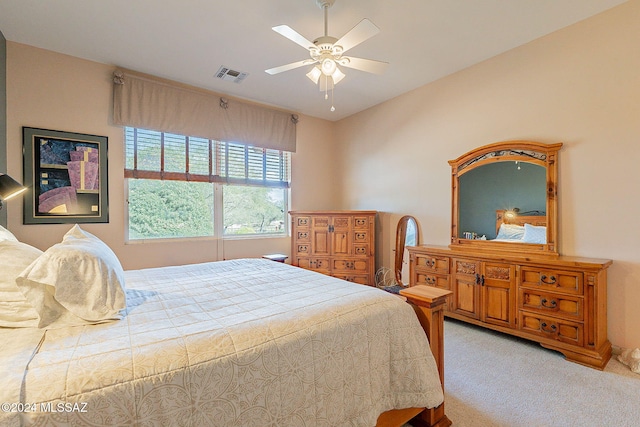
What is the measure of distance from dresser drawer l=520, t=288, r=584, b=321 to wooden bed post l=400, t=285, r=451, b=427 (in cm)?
147

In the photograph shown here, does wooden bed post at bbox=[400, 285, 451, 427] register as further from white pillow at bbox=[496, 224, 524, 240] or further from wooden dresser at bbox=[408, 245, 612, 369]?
white pillow at bbox=[496, 224, 524, 240]

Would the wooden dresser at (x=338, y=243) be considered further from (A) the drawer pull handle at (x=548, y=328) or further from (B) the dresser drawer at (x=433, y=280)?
(A) the drawer pull handle at (x=548, y=328)

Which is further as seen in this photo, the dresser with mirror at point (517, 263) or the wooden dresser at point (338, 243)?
the wooden dresser at point (338, 243)

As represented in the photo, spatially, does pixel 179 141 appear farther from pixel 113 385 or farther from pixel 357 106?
pixel 113 385

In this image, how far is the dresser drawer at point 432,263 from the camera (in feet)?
10.3

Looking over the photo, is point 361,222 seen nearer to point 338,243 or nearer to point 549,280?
point 338,243

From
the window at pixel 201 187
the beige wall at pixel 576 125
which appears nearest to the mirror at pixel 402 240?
the beige wall at pixel 576 125

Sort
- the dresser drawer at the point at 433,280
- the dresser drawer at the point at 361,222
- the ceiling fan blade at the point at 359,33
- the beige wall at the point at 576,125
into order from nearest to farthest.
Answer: the ceiling fan blade at the point at 359,33, the beige wall at the point at 576,125, the dresser drawer at the point at 433,280, the dresser drawer at the point at 361,222

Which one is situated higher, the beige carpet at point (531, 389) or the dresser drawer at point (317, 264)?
the dresser drawer at point (317, 264)

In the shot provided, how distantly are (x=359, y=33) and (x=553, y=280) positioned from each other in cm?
257

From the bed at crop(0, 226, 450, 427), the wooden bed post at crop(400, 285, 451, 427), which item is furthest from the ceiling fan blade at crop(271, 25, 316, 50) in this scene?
the wooden bed post at crop(400, 285, 451, 427)

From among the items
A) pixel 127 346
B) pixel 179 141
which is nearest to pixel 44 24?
pixel 179 141

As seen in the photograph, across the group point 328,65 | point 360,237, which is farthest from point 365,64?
point 360,237

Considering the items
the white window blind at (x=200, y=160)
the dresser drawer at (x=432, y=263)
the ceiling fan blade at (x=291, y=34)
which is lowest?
the dresser drawer at (x=432, y=263)
